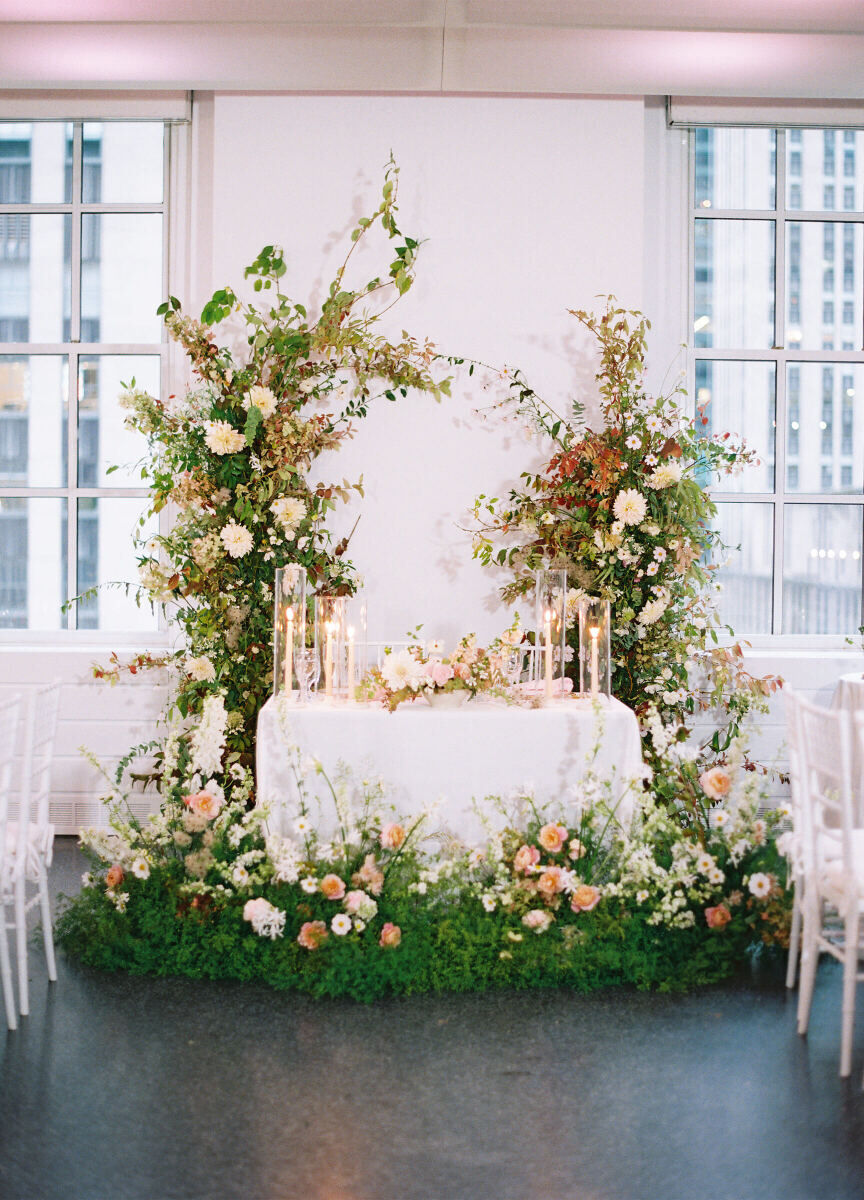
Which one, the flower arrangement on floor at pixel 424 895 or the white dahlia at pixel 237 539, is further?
the white dahlia at pixel 237 539

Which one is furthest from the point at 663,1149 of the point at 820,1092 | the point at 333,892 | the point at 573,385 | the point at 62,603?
the point at 62,603

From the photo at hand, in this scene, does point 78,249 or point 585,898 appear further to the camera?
point 78,249

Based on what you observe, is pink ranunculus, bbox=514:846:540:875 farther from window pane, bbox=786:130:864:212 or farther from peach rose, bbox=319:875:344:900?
window pane, bbox=786:130:864:212

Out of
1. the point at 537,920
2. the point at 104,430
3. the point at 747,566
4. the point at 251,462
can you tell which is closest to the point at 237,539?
the point at 251,462

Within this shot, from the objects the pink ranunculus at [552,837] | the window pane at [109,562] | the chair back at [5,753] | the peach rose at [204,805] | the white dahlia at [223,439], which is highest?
the white dahlia at [223,439]

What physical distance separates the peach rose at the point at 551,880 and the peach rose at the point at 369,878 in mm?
459

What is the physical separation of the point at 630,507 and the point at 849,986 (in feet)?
7.19

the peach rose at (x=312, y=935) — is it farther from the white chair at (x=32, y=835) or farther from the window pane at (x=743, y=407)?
the window pane at (x=743, y=407)

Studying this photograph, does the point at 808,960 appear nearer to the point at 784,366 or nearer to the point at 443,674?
the point at 443,674

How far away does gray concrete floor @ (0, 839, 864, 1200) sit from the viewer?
209 cm

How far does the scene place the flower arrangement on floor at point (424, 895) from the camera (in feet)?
10.1

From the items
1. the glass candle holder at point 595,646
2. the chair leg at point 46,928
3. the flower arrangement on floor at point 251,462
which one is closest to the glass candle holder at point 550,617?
the glass candle holder at point 595,646

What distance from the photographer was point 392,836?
3.17 m

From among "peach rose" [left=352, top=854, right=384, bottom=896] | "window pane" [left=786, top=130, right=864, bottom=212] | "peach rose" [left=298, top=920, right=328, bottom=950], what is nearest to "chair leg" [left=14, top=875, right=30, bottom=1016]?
"peach rose" [left=298, top=920, right=328, bottom=950]
